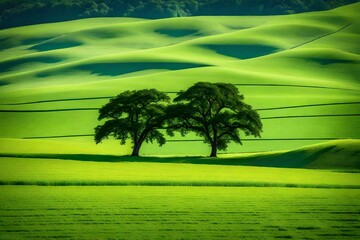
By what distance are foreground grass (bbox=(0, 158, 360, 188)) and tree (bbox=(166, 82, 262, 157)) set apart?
12.1 m

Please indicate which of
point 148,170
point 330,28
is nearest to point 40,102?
point 148,170

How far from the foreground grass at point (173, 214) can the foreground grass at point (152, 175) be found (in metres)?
2.82

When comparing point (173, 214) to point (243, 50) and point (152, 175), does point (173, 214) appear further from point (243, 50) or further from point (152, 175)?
point (243, 50)

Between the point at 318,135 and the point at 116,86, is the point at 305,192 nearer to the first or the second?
the point at 318,135

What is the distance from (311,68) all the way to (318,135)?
217ft

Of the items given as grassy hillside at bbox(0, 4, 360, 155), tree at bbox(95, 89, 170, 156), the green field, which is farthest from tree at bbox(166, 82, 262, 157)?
grassy hillside at bbox(0, 4, 360, 155)

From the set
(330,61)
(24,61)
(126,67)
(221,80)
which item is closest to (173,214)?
(221,80)

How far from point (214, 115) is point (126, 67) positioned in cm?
9439

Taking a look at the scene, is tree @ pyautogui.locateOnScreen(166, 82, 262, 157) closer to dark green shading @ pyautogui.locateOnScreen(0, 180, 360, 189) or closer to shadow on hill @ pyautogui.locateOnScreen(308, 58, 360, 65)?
dark green shading @ pyautogui.locateOnScreen(0, 180, 360, 189)

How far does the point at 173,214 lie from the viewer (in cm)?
2623

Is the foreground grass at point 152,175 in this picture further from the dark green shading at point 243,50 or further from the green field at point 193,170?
the dark green shading at point 243,50

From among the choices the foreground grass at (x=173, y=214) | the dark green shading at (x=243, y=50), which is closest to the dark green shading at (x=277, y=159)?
the foreground grass at (x=173, y=214)

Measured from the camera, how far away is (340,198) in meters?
30.5

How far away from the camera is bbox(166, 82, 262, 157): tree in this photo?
61.2m
